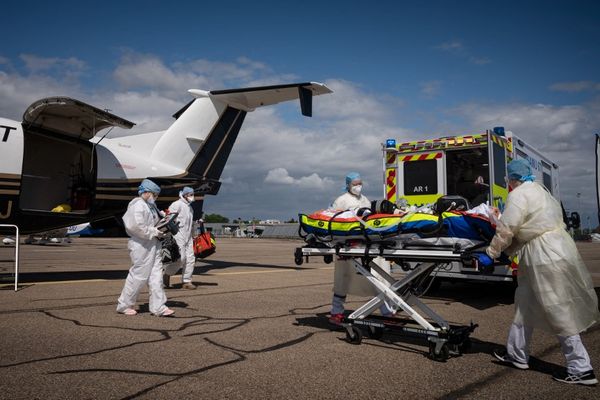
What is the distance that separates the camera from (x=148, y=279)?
6762 millimetres

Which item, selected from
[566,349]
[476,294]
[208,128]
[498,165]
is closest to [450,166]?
[498,165]

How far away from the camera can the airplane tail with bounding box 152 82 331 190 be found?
1352 cm

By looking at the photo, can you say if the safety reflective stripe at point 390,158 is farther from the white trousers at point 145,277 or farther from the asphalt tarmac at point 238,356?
the white trousers at point 145,277

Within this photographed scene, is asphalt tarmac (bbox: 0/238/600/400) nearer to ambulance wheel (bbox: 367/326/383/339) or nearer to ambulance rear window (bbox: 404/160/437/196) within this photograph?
ambulance wheel (bbox: 367/326/383/339)

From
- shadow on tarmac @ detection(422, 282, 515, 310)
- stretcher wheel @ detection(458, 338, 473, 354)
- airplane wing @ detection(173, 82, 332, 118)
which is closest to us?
stretcher wheel @ detection(458, 338, 473, 354)

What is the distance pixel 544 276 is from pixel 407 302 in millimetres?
1533

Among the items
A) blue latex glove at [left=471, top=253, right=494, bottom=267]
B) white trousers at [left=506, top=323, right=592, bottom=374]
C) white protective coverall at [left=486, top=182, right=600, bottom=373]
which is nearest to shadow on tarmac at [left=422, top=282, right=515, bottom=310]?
white trousers at [left=506, top=323, right=592, bottom=374]

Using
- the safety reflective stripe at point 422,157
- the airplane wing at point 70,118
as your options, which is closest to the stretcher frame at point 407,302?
the safety reflective stripe at point 422,157

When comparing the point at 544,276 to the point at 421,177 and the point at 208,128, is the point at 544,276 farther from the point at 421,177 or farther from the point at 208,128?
the point at 208,128

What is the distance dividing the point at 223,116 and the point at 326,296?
753 cm

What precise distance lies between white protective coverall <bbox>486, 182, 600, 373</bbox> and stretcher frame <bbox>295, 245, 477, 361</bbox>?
495 mm

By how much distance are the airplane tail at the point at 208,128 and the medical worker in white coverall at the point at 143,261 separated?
701 centimetres

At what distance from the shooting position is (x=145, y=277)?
6621 mm

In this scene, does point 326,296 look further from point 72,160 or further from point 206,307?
point 72,160
